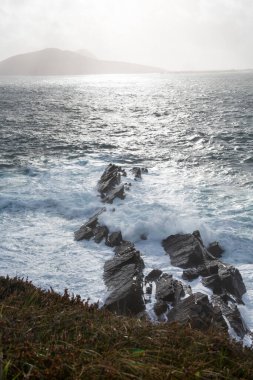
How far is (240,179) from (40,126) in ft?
92.2

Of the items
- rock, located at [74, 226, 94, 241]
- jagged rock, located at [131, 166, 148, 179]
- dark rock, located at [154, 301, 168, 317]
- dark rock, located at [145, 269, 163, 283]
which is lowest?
dark rock, located at [154, 301, 168, 317]

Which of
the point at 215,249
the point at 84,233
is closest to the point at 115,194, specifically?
the point at 84,233

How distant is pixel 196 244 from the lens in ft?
49.7

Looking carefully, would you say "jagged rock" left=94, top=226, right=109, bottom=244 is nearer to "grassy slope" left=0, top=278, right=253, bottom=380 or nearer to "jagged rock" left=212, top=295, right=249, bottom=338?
"jagged rock" left=212, top=295, right=249, bottom=338

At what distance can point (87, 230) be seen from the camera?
1719 cm

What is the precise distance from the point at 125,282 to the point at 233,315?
12.1 feet

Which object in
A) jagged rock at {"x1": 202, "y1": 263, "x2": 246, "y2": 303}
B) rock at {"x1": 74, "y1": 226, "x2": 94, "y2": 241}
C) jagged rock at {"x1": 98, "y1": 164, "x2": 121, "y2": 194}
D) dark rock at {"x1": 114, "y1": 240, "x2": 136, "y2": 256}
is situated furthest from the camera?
jagged rock at {"x1": 98, "y1": 164, "x2": 121, "y2": 194}

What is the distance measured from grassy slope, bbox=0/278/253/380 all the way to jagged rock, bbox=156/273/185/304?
602cm

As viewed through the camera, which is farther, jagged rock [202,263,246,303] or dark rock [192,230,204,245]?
dark rock [192,230,204,245]

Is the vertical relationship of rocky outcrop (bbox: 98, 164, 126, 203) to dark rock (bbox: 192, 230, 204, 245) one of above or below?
above

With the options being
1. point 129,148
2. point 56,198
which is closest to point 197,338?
point 56,198

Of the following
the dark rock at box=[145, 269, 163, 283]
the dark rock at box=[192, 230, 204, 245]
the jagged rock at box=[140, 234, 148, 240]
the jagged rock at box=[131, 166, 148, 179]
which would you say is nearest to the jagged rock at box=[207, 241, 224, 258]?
the dark rock at box=[192, 230, 204, 245]

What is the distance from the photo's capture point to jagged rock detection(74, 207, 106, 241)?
55.4 feet

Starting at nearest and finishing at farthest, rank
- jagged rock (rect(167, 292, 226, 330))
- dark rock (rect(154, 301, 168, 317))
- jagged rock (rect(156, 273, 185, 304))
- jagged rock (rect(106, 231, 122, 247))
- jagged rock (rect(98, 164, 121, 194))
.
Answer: jagged rock (rect(167, 292, 226, 330)), dark rock (rect(154, 301, 168, 317)), jagged rock (rect(156, 273, 185, 304)), jagged rock (rect(106, 231, 122, 247)), jagged rock (rect(98, 164, 121, 194))
